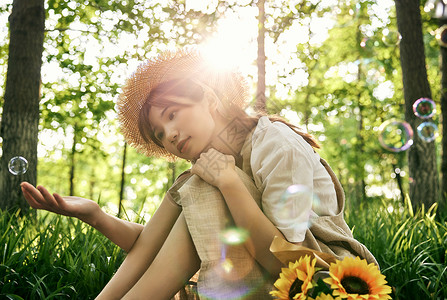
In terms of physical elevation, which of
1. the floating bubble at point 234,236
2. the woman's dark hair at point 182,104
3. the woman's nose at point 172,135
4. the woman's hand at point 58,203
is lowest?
the floating bubble at point 234,236

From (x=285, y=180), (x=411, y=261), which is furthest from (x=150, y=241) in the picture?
(x=411, y=261)

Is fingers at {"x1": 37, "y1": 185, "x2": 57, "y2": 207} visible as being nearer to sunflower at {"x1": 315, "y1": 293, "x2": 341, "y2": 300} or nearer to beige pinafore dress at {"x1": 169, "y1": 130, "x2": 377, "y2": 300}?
beige pinafore dress at {"x1": 169, "y1": 130, "x2": 377, "y2": 300}

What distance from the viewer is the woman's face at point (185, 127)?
2.04 metres

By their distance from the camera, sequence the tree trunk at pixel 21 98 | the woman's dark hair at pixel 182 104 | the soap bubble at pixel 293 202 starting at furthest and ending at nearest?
the tree trunk at pixel 21 98 → the woman's dark hair at pixel 182 104 → the soap bubble at pixel 293 202

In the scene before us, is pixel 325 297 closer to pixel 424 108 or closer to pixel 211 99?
pixel 211 99

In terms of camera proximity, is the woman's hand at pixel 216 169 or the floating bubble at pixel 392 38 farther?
→ the floating bubble at pixel 392 38

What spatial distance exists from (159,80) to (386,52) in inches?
287

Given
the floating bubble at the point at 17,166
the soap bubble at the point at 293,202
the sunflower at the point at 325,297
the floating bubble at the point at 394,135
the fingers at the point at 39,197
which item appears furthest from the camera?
the floating bubble at the point at 394,135

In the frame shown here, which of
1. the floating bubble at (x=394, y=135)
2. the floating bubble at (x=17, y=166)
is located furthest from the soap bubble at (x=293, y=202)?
the floating bubble at (x=394, y=135)

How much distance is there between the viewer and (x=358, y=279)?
4.28ft

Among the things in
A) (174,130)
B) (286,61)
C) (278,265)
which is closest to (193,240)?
(278,265)

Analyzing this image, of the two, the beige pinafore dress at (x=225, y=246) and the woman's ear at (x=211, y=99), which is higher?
the woman's ear at (x=211, y=99)

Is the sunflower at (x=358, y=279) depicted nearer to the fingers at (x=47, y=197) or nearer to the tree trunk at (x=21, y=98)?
the fingers at (x=47, y=197)

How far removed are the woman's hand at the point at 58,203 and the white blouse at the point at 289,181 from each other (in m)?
0.77
